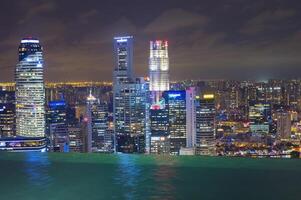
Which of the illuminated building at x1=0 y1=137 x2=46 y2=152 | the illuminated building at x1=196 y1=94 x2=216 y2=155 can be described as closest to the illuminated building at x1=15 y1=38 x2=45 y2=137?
the illuminated building at x1=196 y1=94 x2=216 y2=155

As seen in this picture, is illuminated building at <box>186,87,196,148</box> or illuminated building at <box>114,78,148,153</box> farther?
illuminated building at <box>186,87,196,148</box>

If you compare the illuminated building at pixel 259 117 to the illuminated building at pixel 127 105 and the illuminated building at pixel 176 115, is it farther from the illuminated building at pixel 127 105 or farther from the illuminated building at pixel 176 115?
the illuminated building at pixel 127 105

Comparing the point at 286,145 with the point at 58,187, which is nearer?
the point at 58,187

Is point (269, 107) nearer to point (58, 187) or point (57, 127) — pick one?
point (57, 127)

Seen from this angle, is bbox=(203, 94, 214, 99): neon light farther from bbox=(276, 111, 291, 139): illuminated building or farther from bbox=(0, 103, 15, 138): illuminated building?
bbox=(0, 103, 15, 138): illuminated building

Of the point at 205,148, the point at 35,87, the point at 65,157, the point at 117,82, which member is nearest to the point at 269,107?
the point at 205,148

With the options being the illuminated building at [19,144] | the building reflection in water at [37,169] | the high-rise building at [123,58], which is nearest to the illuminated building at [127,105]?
the high-rise building at [123,58]

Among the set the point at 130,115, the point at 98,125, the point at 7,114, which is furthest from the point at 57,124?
the point at 130,115
